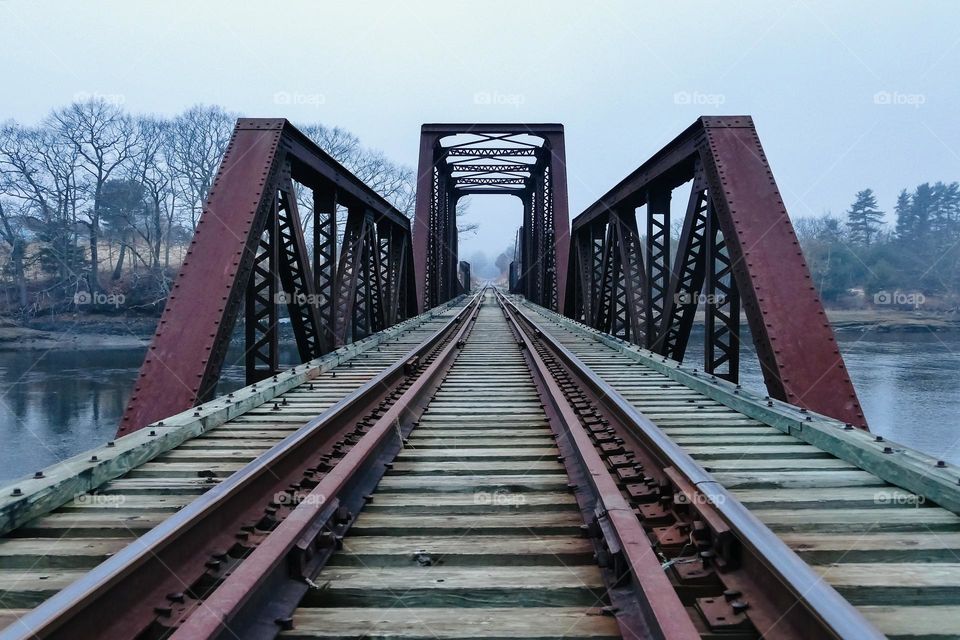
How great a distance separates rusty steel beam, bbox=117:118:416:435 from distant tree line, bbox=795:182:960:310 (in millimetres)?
33320

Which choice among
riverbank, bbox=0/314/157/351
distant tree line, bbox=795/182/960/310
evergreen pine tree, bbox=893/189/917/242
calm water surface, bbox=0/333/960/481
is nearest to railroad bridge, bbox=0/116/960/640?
calm water surface, bbox=0/333/960/481

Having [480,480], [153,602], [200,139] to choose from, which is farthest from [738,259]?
[200,139]

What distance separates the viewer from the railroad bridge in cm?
203

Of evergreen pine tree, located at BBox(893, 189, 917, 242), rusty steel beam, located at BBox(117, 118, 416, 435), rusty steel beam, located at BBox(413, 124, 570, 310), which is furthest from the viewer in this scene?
evergreen pine tree, located at BBox(893, 189, 917, 242)

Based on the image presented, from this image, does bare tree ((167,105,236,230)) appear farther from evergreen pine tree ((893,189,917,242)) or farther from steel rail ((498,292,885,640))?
evergreen pine tree ((893,189,917,242))

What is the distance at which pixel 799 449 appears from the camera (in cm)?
389

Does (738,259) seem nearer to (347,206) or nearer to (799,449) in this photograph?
(799,449)

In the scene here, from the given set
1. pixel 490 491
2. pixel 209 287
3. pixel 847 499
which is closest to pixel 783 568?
→ pixel 847 499

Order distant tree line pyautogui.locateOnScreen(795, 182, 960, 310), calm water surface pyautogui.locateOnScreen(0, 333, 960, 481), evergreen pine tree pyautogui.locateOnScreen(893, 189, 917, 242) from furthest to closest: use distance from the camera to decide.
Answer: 1. evergreen pine tree pyautogui.locateOnScreen(893, 189, 917, 242)
2. distant tree line pyautogui.locateOnScreen(795, 182, 960, 310)
3. calm water surface pyautogui.locateOnScreen(0, 333, 960, 481)

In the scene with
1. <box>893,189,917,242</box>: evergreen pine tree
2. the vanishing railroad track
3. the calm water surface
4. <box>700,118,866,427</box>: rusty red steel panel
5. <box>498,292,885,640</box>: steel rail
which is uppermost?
<box>893,189,917,242</box>: evergreen pine tree

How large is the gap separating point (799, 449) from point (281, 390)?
4.51 meters

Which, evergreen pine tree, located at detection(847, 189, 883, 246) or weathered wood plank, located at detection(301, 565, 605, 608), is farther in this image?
evergreen pine tree, located at detection(847, 189, 883, 246)

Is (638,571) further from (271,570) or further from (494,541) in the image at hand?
(271,570)

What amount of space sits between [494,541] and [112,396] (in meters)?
19.1
